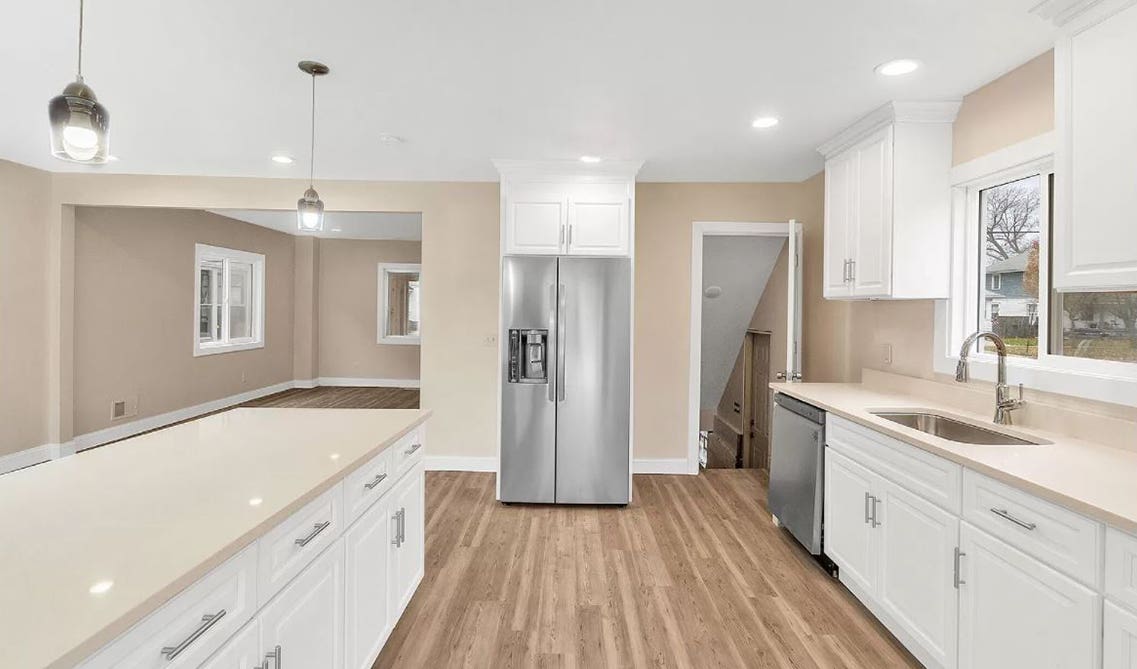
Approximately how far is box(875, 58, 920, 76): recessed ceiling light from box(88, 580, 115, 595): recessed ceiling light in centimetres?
309

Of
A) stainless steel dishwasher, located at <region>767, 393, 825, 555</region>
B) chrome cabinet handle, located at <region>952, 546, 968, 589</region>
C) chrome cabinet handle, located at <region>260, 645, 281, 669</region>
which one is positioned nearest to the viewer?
chrome cabinet handle, located at <region>260, 645, 281, 669</region>

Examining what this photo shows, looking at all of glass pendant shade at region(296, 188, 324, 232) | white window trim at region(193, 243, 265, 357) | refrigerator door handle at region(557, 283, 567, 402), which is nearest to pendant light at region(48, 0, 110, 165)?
glass pendant shade at region(296, 188, 324, 232)

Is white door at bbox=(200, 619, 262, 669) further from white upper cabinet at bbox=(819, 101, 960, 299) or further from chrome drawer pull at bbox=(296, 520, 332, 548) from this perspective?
white upper cabinet at bbox=(819, 101, 960, 299)

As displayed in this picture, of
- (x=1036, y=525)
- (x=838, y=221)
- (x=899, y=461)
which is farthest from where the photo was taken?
(x=838, y=221)

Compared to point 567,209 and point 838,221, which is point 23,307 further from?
point 838,221

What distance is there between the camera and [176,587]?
0.91 metres

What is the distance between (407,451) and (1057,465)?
7.65 ft

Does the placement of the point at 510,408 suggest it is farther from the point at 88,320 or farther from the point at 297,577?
the point at 88,320

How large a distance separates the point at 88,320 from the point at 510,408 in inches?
170

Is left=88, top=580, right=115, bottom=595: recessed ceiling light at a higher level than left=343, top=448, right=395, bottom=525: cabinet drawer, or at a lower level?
higher

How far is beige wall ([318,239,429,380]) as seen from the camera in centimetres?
867

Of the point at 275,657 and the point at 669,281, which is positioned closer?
the point at 275,657

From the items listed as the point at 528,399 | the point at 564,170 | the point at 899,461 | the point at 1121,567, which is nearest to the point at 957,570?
the point at 899,461

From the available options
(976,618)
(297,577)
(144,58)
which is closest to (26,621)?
(297,577)
